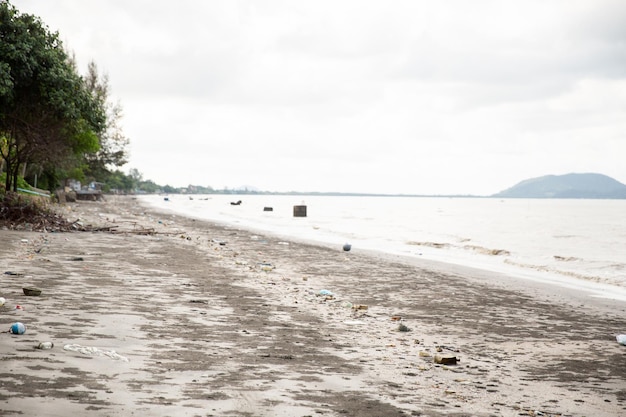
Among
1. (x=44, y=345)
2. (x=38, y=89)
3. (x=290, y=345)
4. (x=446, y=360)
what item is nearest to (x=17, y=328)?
(x=44, y=345)

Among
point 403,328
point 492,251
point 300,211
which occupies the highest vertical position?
point 300,211

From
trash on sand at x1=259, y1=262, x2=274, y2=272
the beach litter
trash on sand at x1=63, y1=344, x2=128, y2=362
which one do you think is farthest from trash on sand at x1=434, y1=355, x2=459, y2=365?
trash on sand at x1=259, y1=262, x2=274, y2=272

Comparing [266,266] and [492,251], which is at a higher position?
[266,266]

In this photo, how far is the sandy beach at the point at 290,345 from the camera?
456 cm

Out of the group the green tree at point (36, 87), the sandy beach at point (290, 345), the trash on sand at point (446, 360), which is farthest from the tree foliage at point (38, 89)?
the trash on sand at point (446, 360)

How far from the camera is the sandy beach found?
4562 mm

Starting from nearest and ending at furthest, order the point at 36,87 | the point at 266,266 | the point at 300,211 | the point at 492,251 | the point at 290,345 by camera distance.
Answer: the point at 290,345
the point at 266,266
the point at 36,87
the point at 492,251
the point at 300,211

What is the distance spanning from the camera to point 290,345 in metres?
6.54

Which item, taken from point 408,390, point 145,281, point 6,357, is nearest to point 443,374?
point 408,390

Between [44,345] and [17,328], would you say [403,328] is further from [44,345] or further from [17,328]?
[17,328]

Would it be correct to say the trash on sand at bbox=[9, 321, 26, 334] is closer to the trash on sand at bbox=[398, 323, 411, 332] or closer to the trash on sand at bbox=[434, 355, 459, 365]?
the trash on sand at bbox=[434, 355, 459, 365]

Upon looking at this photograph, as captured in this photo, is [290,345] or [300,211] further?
[300,211]

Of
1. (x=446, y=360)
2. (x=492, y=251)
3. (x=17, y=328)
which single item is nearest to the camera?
(x=17, y=328)

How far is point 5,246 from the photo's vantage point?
1476 centimetres
